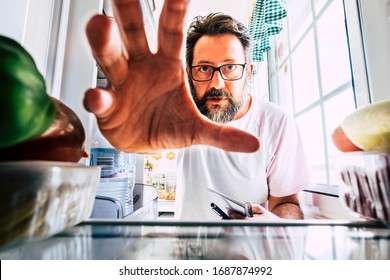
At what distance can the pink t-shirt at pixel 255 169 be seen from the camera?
1.98 feet

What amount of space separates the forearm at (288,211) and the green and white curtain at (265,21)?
1.89 feet

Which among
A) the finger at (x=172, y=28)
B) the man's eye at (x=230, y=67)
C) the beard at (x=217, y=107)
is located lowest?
the finger at (x=172, y=28)

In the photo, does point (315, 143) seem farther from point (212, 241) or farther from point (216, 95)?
point (212, 241)

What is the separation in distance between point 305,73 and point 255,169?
40 cm

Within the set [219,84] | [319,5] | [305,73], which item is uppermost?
[319,5]

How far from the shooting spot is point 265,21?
79cm

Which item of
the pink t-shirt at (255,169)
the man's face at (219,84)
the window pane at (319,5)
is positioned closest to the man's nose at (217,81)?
the man's face at (219,84)

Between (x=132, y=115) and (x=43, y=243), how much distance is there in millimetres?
137

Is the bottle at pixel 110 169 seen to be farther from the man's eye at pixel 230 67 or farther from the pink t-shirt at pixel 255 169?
the man's eye at pixel 230 67

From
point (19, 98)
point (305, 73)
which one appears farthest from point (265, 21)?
point (19, 98)

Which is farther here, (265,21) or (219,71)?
(265,21)

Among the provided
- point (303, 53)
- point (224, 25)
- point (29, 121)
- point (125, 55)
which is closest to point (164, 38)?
point (125, 55)

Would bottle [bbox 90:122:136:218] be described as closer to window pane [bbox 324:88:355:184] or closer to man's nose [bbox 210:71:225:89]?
man's nose [bbox 210:71:225:89]

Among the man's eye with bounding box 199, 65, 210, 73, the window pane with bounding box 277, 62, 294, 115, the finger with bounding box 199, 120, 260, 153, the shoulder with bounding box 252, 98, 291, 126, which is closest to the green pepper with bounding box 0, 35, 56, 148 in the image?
the finger with bounding box 199, 120, 260, 153
